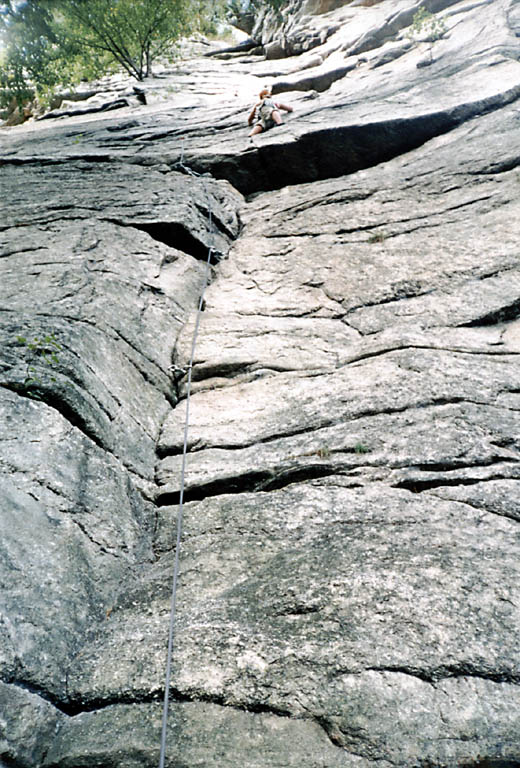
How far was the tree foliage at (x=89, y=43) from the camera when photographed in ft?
66.2

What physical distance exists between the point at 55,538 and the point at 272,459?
6.66 feet

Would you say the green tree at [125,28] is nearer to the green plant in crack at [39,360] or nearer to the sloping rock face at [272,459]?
the sloping rock face at [272,459]

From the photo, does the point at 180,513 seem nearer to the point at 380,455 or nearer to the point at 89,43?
the point at 380,455

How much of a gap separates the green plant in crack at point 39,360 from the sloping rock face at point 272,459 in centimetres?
4

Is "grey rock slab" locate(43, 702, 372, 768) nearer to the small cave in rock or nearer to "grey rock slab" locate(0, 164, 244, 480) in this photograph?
"grey rock slab" locate(0, 164, 244, 480)

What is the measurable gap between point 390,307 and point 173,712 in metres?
5.47

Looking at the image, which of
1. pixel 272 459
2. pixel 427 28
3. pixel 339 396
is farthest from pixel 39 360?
pixel 427 28

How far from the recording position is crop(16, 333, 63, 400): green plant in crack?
4.92m

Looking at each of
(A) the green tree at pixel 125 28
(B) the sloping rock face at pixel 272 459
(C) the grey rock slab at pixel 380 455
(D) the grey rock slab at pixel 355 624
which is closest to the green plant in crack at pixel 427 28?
(B) the sloping rock face at pixel 272 459

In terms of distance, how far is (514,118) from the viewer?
10234mm

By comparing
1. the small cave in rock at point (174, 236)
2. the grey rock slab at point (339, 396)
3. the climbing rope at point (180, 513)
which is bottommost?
the grey rock slab at point (339, 396)

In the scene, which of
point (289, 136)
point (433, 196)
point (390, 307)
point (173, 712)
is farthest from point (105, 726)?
point (289, 136)

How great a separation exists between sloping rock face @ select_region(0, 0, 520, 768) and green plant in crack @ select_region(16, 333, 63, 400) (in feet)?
0.13

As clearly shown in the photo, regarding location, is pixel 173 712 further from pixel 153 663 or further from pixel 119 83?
pixel 119 83
